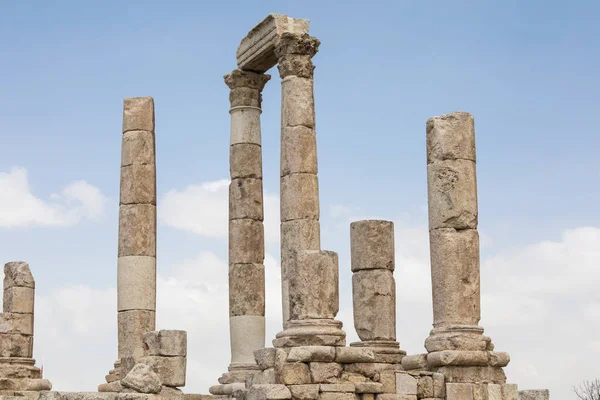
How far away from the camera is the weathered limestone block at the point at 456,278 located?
78.0 feet

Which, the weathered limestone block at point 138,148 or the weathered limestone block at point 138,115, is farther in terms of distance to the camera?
the weathered limestone block at point 138,115

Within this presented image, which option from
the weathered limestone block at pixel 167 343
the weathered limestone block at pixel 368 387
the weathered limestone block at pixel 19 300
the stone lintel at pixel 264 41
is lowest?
the weathered limestone block at pixel 368 387

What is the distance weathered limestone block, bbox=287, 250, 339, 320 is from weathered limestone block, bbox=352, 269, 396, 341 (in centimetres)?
362

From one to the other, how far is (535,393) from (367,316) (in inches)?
172

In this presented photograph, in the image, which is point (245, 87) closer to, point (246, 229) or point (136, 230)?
point (246, 229)

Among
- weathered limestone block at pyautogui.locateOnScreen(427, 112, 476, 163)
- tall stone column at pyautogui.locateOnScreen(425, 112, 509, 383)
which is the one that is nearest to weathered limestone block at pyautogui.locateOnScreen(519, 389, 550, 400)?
tall stone column at pyautogui.locateOnScreen(425, 112, 509, 383)

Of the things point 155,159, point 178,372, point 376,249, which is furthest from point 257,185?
point 178,372

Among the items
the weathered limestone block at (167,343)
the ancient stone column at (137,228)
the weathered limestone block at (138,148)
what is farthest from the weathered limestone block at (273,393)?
the weathered limestone block at (138,148)

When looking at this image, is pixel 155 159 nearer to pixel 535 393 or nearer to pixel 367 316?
pixel 367 316

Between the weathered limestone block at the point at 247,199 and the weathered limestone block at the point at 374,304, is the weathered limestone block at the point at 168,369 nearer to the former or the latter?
the weathered limestone block at the point at 374,304

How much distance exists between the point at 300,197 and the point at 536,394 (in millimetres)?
8942

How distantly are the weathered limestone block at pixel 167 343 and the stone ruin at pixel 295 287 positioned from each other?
0.02m

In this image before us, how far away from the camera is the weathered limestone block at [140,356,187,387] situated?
79.9ft

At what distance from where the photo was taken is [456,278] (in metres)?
23.8
